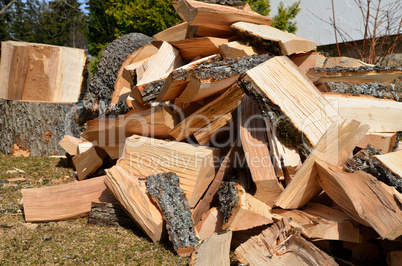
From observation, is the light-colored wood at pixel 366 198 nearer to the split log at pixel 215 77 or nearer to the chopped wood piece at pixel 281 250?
the chopped wood piece at pixel 281 250

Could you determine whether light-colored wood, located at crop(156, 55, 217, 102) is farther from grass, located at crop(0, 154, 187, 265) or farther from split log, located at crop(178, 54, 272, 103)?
grass, located at crop(0, 154, 187, 265)

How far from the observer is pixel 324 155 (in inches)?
76.5

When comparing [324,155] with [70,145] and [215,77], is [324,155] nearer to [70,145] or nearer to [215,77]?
[215,77]

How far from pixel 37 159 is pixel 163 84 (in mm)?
2279

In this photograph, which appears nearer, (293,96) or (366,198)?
(366,198)

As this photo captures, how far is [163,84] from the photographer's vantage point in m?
2.60

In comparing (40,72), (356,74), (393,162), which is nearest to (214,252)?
(393,162)

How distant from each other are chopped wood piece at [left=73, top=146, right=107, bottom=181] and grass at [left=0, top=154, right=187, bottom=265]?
59 cm

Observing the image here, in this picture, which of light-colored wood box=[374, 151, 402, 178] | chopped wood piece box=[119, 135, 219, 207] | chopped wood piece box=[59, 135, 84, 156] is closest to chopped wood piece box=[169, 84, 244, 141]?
chopped wood piece box=[119, 135, 219, 207]

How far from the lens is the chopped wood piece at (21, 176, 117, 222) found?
8.11 ft

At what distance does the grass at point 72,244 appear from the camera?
1.91m

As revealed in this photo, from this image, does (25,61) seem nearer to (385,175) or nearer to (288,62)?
(288,62)

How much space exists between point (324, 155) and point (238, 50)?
1181 millimetres

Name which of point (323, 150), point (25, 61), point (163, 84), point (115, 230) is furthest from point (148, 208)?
point (25, 61)
